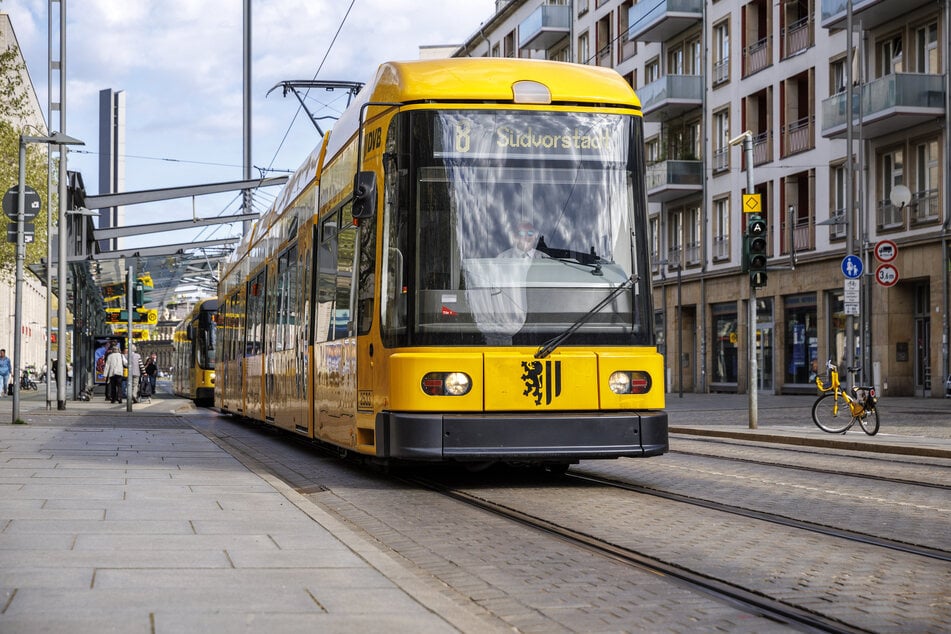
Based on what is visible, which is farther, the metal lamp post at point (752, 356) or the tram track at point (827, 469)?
the metal lamp post at point (752, 356)

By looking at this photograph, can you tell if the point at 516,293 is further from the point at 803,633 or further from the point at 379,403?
the point at 803,633

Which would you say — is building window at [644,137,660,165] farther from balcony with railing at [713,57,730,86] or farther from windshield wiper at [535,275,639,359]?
windshield wiper at [535,275,639,359]

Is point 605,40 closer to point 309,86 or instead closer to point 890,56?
point 890,56

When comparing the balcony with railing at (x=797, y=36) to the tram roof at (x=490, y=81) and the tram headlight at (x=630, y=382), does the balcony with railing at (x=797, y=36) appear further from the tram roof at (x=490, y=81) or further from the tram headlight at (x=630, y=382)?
the tram headlight at (x=630, y=382)

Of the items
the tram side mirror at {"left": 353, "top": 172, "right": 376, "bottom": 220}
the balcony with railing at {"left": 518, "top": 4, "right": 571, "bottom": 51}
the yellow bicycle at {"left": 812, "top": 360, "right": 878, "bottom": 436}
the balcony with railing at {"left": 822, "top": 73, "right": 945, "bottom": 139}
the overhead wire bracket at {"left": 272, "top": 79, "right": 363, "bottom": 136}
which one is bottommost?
the yellow bicycle at {"left": 812, "top": 360, "right": 878, "bottom": 436}

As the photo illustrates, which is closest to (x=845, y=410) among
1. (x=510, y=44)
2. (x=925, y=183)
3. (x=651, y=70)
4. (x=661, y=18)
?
(x=925, y=183)

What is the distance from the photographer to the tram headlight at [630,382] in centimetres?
1105

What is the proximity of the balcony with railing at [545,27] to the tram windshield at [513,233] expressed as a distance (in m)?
49.9

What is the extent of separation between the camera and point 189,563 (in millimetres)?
6715

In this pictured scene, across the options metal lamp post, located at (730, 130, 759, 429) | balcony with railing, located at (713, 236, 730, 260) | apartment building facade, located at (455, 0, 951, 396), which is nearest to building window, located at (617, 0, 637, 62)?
apartment building facade, located at (455, 0, 951, 396)

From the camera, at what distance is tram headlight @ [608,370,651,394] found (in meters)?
11.1

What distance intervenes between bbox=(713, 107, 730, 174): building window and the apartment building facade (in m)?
0.08

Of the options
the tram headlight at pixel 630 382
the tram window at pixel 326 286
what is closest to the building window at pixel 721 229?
the tram window at pixel 326 286

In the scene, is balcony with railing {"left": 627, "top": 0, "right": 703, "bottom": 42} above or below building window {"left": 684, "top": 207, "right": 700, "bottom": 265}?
above
